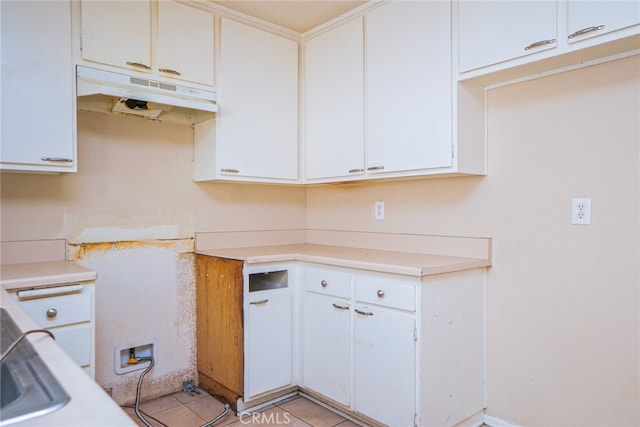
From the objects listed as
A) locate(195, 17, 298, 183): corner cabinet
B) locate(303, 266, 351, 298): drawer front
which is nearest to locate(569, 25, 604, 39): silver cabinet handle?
locate(303, 266, 351, 298): drawer front

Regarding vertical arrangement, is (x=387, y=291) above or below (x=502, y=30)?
below

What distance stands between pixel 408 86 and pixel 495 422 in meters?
1.80

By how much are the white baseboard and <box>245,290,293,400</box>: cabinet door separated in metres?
1.08

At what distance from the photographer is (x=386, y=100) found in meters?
2.40

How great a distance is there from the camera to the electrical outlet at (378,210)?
2782 mm

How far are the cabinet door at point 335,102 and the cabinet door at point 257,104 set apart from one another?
0.11 metres

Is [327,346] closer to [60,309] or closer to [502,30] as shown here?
[60,309]

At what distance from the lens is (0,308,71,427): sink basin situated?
2.22 ft

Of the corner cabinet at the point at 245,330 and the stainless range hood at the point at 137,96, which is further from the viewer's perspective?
the corner cabinet at the point at 245,330

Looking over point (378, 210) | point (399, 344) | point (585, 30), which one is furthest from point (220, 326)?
point (585, 30)

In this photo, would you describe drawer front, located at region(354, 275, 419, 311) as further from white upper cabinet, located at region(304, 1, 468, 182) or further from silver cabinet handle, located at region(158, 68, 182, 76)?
silver cabinet handle, located at region(158, 68, 182, 76)

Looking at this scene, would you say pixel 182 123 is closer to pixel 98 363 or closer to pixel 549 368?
pixel 98 363

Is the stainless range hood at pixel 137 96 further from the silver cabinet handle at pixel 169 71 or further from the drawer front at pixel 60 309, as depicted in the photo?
the drawer front at pixel 60 309

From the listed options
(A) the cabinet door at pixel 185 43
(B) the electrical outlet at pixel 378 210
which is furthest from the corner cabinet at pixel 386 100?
(A) the cabinet door at pixel 185 43
